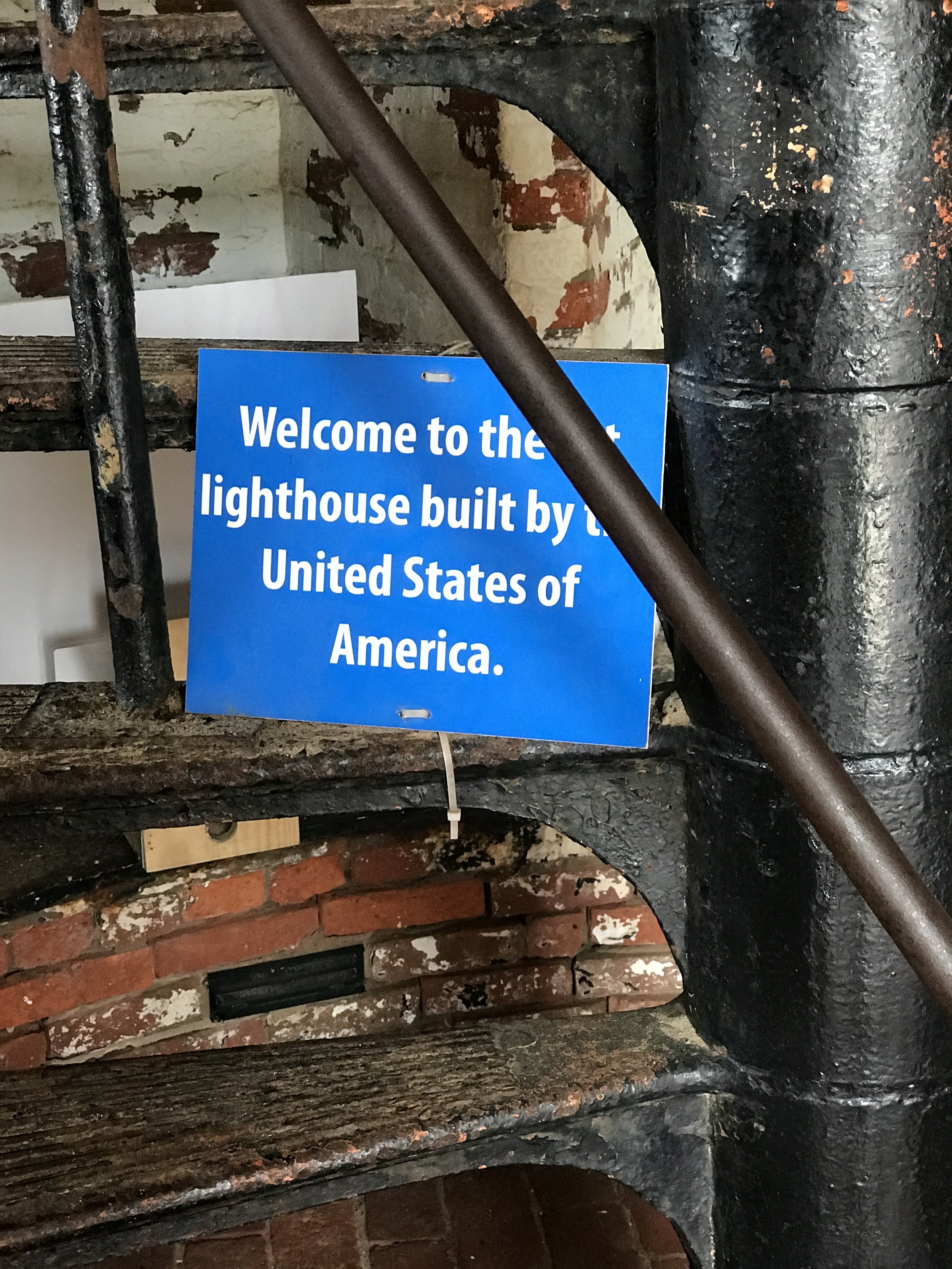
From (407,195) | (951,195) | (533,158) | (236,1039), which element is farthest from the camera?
(236,1039)

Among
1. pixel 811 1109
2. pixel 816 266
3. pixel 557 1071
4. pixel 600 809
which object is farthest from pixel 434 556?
pixel 811 1109

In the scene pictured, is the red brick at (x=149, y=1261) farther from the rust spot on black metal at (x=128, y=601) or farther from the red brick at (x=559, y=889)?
the rust spot on black metal at (x=128, y=601)

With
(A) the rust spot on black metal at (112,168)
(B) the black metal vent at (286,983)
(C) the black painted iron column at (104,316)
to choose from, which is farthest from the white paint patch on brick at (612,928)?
(A) the rust spot on black metal at (112,168)

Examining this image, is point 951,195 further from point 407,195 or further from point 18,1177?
point 18,1177

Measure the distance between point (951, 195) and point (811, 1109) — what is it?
2.49 feet

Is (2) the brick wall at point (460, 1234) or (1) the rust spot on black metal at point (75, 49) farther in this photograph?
(2) the brick wall at point (460, 1234)

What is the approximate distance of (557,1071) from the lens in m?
1.14

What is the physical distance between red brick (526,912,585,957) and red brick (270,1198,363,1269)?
601 mm

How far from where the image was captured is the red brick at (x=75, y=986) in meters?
2.14

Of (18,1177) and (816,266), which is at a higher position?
(816,266)

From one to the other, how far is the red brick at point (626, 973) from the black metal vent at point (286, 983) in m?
0.46

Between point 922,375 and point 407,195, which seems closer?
point 407,195

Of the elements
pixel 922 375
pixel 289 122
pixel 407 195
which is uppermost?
pixel 289 122

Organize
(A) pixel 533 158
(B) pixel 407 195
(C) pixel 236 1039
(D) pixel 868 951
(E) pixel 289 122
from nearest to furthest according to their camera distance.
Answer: (B) pixel 407 195
(D) pixel 868 951
(A) pixel 533 158
(C) pixel 236 1039
(E) pixel 289 122
